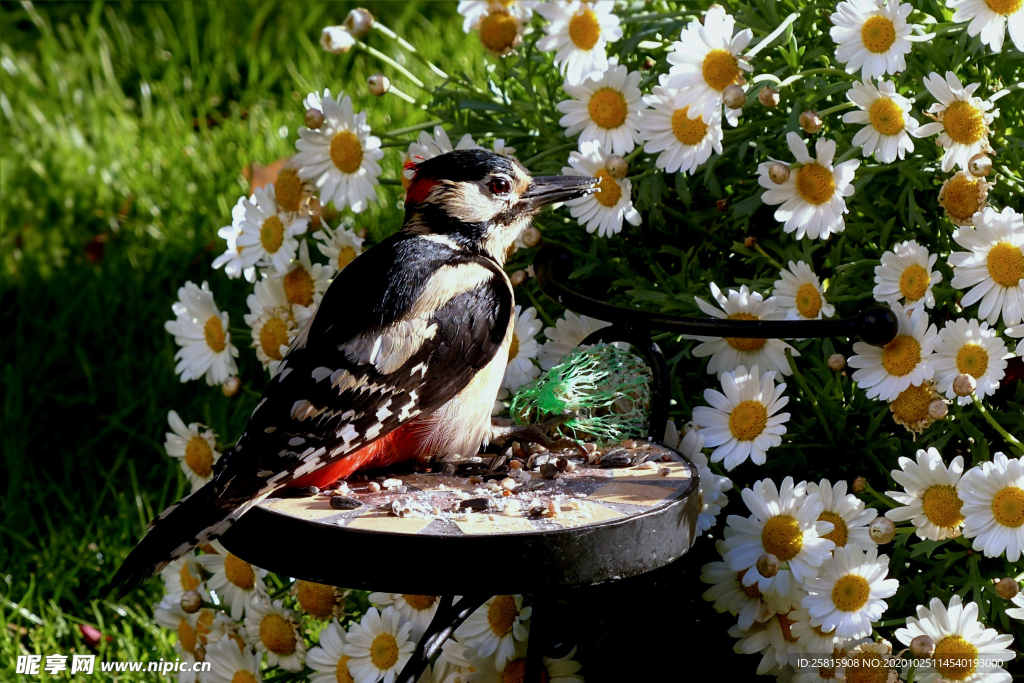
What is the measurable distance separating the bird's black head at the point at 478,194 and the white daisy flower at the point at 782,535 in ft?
2.45

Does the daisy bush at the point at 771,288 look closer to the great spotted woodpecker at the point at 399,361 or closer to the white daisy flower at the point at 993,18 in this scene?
the white daisy flower at the point at 993,18

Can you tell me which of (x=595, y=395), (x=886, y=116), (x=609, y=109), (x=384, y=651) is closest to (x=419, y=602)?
(x=384, y=651)

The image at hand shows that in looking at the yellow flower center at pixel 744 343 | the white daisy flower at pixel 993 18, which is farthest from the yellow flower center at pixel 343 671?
the white daisy flower at pixel 993 18

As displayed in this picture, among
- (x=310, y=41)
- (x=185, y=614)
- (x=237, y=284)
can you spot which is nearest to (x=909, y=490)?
(x=185, y=614)

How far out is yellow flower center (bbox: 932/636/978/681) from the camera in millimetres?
2254

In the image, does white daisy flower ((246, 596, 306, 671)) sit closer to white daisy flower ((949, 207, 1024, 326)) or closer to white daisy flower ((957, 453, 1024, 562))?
white daisy flower ((957, 453, 1024, 562))

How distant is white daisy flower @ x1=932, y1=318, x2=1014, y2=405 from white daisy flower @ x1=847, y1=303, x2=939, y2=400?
23mm

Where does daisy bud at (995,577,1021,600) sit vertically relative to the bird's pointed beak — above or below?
below

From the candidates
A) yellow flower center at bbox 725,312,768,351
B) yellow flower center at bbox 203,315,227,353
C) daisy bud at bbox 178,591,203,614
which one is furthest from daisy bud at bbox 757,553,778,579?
yellow flower center at bbox 203,315,227,353

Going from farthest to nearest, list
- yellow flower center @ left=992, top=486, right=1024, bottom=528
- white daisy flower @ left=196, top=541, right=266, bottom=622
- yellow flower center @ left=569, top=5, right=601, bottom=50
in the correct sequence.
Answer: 1. white daisy flower @ left=196, top=541, right=266, bottom=622
2. yellow flower center @ left=569, top=5, right=601, bottom=50
3. yellow flower center @ left=992, top=486, right=1024, bottom=528

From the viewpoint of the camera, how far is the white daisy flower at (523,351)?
2.76 m

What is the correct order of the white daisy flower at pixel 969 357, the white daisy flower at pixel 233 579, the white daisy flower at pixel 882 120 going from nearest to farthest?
1. the white daisy flower at pixel 969 357
2. the white daisy flower at pixel 882 120
3. the white daisy flower at pixel 233 579

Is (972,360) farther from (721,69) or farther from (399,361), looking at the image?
(399,361)

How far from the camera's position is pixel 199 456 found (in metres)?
3.03
